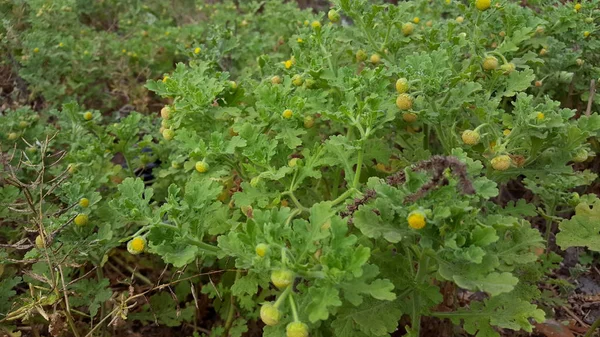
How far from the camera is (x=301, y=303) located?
1660mm

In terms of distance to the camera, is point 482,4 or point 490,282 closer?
point 490,282

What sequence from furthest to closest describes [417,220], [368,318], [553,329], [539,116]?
[553,329]
[539,116]
[368,318]
[417,220]

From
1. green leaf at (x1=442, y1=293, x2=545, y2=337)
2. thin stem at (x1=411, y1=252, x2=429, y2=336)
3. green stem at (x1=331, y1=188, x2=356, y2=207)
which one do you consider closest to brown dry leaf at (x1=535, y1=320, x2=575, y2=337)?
green leaf at (x1=442, y1=293, x2=545, y2=337)

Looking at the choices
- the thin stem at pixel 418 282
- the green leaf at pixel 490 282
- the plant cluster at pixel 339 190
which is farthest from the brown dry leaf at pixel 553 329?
the green leaf at pixel 490 282

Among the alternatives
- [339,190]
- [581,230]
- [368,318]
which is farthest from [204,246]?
[581,230]

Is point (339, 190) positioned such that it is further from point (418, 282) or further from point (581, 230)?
point (581, 230)

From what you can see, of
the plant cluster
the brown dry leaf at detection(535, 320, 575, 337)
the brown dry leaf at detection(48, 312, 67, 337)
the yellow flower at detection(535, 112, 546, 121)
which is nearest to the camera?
the plant cluster

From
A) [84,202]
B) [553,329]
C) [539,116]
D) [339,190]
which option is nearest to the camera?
[539,116]

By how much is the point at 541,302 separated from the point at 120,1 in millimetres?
4351

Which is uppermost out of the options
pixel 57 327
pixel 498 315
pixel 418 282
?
pixel 418 282

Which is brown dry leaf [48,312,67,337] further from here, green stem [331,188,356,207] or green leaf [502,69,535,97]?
green leaf [502,69,535,97]

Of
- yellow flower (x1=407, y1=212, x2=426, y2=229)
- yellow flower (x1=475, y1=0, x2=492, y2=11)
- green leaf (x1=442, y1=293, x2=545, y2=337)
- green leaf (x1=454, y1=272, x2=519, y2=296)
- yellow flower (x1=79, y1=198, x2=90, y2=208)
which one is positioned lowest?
green leaf (x1=442, y1=293, x2=545, y2=337)

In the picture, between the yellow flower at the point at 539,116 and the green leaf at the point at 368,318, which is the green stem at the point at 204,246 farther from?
the yellow flower at the point at 539,116

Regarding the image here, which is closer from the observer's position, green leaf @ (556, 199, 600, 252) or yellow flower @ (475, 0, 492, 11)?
green leaf @ (556, 199, 600, 252)
